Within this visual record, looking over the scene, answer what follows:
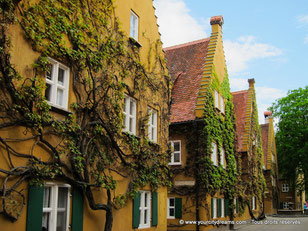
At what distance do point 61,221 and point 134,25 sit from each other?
8.35 m

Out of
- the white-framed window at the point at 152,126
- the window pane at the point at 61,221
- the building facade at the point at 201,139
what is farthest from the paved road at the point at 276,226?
the window pane at the point at 61,221

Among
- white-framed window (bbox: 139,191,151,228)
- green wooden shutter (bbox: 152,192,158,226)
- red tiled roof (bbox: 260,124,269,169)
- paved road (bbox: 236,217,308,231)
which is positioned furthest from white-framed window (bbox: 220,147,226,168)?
red tiled roof (bbox: 260,124,269,169)

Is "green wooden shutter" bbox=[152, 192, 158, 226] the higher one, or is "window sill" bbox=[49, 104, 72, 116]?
"window sill" bbox=[49, 104, 72, 116]

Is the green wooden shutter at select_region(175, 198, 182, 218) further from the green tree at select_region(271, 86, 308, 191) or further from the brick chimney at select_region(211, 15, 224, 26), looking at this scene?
the green tree at select_region(271, 86, 308, 191)

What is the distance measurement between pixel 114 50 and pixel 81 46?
1.92 metres

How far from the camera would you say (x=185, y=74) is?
23.4 m

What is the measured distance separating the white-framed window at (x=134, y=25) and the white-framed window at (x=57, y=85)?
15.7 ft

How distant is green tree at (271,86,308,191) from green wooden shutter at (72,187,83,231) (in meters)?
39.4

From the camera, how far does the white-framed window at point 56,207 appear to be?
344 inches

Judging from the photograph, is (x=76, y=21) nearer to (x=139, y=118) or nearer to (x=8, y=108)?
(x=8, y=108)

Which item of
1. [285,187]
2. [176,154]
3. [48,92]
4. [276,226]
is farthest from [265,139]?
[48,92]

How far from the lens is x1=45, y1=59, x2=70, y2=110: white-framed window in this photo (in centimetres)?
923

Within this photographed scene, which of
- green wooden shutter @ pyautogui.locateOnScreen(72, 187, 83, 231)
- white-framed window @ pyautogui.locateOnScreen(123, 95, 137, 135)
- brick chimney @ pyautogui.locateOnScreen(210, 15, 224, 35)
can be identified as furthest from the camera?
brick chimney @ pyautogui.locateOnScreen(210, 15, 224, 35)

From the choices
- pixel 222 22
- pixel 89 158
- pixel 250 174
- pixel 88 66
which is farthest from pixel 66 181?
pixel 250 174
